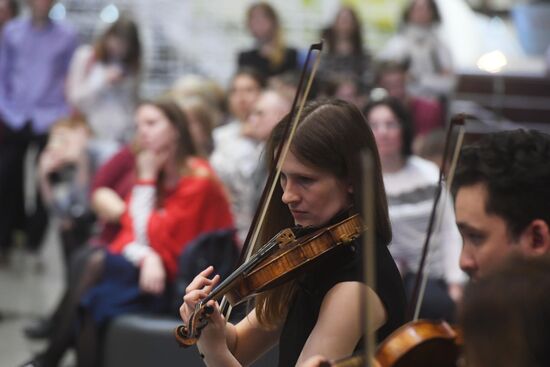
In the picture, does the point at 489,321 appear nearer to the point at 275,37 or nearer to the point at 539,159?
the point at 539,159

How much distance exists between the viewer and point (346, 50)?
6.79 metres

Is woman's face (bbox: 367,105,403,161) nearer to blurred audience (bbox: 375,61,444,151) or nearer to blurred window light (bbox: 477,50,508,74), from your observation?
blurred audience (bbox: 375,61,444,151)

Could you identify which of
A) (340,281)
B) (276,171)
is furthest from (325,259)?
(276,171)

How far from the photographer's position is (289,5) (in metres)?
8.04

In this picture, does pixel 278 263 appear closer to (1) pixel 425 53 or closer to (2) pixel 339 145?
(2) pixel 339 145

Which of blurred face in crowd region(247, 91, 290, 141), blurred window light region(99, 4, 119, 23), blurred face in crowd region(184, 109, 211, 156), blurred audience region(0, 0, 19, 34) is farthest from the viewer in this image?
blurred window light region(99, 4, 119, 23)

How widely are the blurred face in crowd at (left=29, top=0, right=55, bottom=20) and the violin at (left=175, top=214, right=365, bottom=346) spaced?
15.9ft

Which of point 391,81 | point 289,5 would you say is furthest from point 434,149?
point 289,5

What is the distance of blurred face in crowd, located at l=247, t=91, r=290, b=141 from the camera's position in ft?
15.8

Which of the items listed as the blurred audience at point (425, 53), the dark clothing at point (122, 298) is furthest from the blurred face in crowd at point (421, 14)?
the dark clothing at point (122, 298)

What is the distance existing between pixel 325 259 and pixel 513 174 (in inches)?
14.4

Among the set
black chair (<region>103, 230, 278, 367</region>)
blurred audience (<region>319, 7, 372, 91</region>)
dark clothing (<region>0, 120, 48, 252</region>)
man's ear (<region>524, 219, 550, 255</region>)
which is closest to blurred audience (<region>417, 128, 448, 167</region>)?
black chair (<region>103, 230, 278, 367</region>)

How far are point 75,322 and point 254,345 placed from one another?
2.36 meters

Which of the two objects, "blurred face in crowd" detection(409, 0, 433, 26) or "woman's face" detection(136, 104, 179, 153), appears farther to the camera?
"blurred face in crowd" detection(409, 0, 433, 26)
